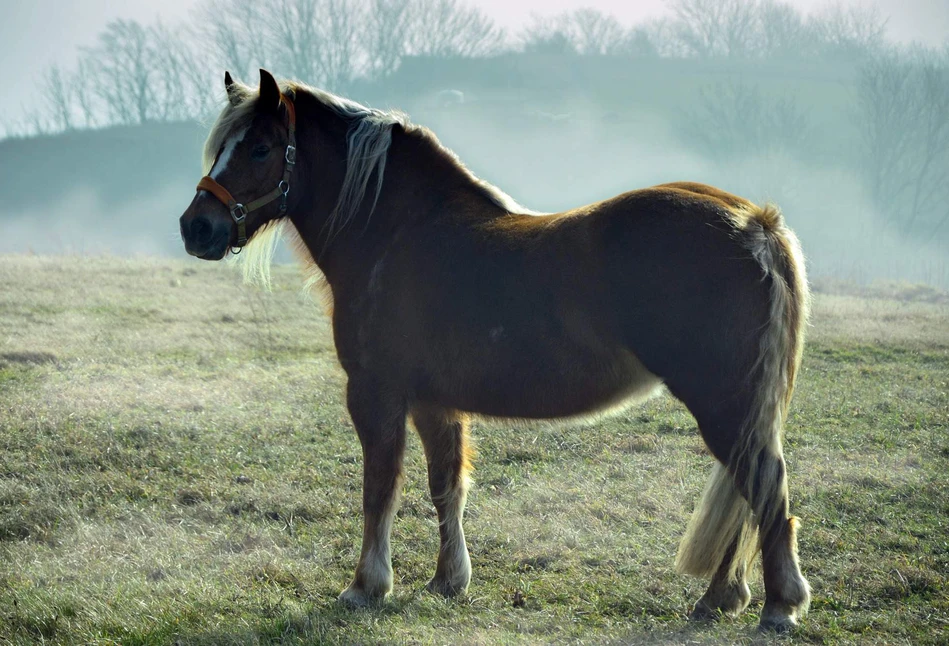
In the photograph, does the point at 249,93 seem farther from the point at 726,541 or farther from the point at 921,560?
the point at 921,560

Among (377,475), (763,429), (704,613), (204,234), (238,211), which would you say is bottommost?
(704,613)

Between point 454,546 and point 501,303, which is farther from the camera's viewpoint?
point 454,546

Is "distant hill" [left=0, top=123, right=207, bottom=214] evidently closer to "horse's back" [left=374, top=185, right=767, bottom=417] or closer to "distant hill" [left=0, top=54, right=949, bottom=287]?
"distant hill" [left=0, top=54, right=949, bottom=287]

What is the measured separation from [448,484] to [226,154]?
197 centimetres

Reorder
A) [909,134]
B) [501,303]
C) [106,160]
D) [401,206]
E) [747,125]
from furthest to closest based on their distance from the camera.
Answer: [106,160] → [747,125] → [909,134] → [401,206] → [501,303]

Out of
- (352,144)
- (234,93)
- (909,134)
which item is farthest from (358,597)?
(909,134)

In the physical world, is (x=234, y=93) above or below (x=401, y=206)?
above

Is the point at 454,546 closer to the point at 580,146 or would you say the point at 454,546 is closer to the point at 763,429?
the point at 763,429

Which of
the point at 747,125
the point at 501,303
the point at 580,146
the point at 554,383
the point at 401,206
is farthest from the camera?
the point at 580,146

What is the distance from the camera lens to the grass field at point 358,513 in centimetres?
341

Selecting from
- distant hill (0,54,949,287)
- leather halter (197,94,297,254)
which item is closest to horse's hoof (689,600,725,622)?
leather halter (197,94,297,254)

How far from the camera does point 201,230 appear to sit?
369cm

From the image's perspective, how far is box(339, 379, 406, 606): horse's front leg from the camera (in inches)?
145

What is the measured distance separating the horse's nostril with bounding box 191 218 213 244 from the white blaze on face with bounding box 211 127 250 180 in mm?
222
